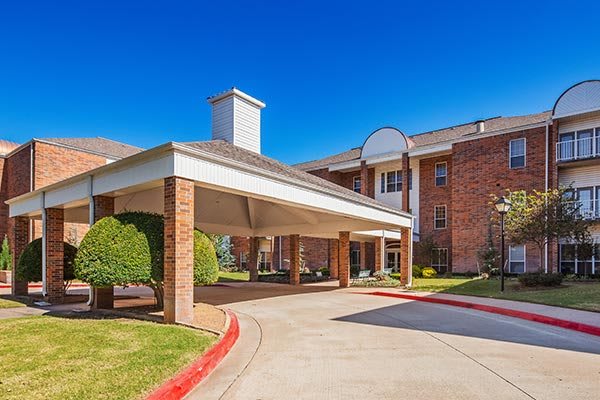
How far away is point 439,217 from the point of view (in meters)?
30.0

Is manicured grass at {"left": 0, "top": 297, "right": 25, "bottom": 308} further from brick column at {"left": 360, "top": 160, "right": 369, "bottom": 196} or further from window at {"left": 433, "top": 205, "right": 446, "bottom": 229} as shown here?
window at {"left": 433, "top": 205, "right": 446, "bottom": 229}

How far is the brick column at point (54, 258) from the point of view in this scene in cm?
1238

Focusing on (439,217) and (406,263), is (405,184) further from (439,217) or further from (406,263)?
(406,263)

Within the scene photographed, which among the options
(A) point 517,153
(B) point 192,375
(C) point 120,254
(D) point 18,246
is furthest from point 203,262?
(A) point 517,153

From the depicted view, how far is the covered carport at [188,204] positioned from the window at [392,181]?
1184cm

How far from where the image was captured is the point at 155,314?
9719 millimetres

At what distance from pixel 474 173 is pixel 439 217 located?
4.23m

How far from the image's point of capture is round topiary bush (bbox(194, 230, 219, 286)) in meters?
9.46

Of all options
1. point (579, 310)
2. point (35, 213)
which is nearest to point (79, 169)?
point (35, 213)

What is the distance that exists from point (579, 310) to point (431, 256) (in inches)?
712

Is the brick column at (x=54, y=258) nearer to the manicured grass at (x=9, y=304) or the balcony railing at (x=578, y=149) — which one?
the manicured grass at (x=9, y=304)

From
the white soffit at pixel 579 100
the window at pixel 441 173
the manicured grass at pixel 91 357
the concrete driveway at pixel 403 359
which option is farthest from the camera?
the window at pixel 441 173

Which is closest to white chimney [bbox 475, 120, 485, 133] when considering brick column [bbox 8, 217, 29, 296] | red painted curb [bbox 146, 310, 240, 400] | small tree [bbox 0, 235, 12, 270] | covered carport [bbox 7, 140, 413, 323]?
covered carport [bbox 7, 140, 413, 323]

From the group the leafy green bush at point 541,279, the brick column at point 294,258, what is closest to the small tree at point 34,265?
the brick column at point 294,258
